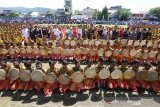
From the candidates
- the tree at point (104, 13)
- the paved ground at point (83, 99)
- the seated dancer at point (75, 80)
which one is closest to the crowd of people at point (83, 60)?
→ the seated dancer at point (75, 80)

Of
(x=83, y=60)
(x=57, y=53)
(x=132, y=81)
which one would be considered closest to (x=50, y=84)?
(x=132, y=81)

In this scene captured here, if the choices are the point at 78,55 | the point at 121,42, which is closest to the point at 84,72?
the point at 78,55

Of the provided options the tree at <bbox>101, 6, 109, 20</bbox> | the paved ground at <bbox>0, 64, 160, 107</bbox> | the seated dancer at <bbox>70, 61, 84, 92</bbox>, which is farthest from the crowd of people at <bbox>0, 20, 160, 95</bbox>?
the tree at <bbox>101, 6, 109, 20</bbox>

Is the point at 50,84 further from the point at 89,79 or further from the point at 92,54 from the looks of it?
the point at 92,54

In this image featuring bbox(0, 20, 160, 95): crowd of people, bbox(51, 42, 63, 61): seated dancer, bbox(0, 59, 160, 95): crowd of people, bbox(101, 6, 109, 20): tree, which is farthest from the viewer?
bbox(101, 6, 109, 20): tree

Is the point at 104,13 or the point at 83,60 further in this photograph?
the point at 104,13

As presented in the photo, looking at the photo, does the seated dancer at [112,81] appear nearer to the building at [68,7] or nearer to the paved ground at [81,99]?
the paved ground at [81,99]

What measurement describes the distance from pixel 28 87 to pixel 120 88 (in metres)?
3.62

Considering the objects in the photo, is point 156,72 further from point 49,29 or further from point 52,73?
point 49,29

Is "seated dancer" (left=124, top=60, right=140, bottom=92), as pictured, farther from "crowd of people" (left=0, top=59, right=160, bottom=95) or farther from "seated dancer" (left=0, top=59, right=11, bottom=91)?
"seated dancer" (left=0, top=59, right=11, bottom=91)

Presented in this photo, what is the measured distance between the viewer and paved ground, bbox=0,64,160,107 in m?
8.10

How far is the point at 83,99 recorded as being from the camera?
847cm

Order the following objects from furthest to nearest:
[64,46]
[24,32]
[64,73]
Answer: [24,32], [64,46], [64,73]

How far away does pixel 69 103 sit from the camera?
8195mm
